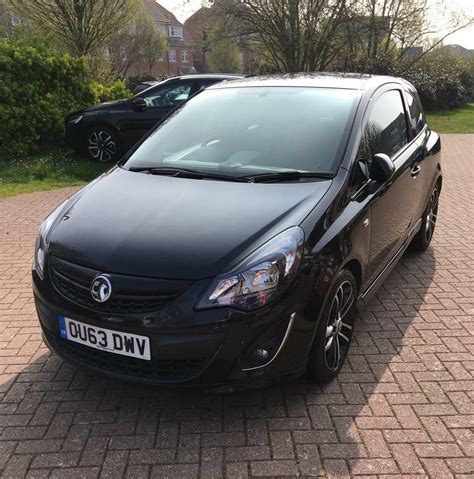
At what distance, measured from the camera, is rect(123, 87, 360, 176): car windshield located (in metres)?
3.34

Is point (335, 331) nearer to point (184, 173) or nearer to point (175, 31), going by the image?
point (184, 173)

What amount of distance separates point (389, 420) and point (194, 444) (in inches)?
40.6

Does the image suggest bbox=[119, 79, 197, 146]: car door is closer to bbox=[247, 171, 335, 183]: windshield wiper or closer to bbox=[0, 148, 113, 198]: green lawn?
bbox=[0, 148, 113, 198]: green lawn

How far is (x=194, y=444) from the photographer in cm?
257

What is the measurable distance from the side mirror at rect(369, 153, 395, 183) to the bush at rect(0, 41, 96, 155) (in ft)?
25.8

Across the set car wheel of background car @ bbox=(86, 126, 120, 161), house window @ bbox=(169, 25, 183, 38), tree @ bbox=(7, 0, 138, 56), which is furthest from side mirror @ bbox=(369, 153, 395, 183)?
house window @ bbox=(169, 25, 183, 38)

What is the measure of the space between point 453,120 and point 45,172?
50.4 feet

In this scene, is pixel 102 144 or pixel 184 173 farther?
pixel 102 144

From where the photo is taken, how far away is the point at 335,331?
9.98ft

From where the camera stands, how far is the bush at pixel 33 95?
30.5 feet

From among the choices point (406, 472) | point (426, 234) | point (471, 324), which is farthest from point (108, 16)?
point (406, 472)

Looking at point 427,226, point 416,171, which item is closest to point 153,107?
point 427,226

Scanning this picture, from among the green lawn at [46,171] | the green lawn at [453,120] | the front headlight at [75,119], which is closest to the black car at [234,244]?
the green lawn at [46,171]

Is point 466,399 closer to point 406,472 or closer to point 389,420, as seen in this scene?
point 389,420
